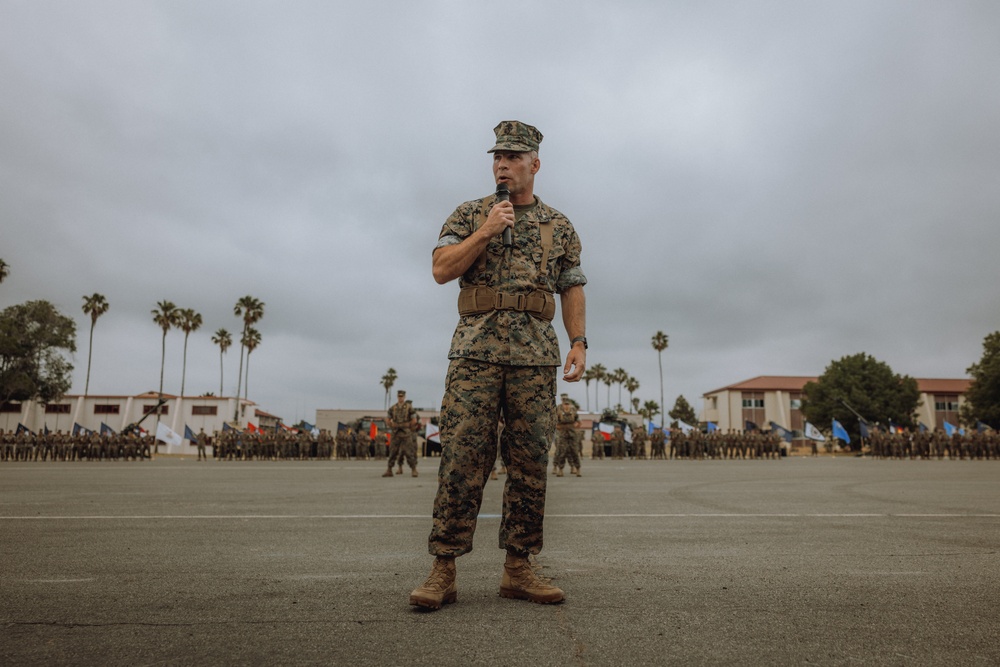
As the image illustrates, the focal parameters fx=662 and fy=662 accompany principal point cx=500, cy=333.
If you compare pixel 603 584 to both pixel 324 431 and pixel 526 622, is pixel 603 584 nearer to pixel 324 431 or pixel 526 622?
pixel 526 622

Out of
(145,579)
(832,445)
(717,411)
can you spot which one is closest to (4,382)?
(145,579)

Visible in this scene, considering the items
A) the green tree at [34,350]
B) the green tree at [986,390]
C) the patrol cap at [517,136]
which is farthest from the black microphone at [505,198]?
the green tree at [986,390]

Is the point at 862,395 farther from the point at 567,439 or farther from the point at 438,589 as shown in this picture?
the point at 438,589

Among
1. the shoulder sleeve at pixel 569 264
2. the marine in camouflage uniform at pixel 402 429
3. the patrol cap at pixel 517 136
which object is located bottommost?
the marine in camouflage uniform at pixel 402 429

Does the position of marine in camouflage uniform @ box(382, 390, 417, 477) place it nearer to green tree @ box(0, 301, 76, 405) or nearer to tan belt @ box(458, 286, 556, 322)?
tan belt @ box(458, 286, 556, 322)

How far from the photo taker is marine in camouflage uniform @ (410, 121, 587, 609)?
3111mm

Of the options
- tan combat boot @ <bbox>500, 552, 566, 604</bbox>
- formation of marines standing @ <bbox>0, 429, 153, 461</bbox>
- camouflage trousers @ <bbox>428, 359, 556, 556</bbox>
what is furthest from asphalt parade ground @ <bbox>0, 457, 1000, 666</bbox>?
formation of marines standing @ <bbox>0, 429, 153, 461</bbox>

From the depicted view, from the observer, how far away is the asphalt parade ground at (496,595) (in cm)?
217

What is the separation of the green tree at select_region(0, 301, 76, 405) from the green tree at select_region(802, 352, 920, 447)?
73580mm

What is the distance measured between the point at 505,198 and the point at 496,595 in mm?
1893

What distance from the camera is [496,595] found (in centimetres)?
305

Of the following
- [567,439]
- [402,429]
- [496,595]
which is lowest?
[496,595]

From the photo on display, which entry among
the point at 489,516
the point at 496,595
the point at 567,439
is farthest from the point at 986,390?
the point at 496,595

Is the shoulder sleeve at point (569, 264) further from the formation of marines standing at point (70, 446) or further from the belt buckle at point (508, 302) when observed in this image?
the formation of marines standing at point (70, 446)
